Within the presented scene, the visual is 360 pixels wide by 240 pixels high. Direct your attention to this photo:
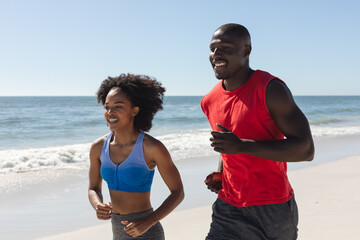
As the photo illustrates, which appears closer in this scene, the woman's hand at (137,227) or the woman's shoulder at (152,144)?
the woman's hand at (137,227)

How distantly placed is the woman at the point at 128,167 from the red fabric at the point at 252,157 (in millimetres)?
459

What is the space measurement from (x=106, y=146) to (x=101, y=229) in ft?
9.60

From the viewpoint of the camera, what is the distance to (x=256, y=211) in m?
2.19

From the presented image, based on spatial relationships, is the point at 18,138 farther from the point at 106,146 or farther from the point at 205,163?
the point at 106,146

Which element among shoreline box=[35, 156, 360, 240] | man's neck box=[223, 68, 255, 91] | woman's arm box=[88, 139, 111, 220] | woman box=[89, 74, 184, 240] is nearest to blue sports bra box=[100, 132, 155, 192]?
woman box=[89, 74, 184, 240]

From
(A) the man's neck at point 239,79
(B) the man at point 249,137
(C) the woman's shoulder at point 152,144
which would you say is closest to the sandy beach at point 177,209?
(C) the woman's shoulder at point 152,144

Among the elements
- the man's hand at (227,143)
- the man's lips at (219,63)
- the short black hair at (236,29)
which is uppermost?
the short black hair at (236,29)

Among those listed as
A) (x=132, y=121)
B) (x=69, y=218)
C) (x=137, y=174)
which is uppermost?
(x=132, y=121)

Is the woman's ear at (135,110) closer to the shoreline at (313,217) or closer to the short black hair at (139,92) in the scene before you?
the short black hair at (139,92)

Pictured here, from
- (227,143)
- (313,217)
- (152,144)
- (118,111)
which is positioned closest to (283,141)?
(227,143)

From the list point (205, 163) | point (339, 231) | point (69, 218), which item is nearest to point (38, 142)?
point (205, 163)

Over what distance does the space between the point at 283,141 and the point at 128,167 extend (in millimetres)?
1109

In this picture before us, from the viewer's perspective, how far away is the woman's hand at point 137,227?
2312 mm

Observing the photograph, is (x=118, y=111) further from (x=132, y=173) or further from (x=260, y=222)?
(x=260, y=222)
